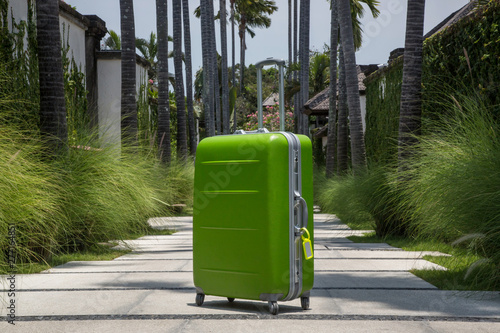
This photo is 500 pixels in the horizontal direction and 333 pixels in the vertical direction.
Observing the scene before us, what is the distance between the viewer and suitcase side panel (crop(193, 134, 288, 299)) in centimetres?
460

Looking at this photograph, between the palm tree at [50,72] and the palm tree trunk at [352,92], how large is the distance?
23.1 feet

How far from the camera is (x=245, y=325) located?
4293mm

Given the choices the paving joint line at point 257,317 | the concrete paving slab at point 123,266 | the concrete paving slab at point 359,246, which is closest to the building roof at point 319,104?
the concrete paving slab at point 359,246

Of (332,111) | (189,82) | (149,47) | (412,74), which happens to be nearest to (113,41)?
(149,47)

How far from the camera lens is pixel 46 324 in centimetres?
438

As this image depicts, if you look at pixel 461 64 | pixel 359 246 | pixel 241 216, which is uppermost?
pixel 461 64

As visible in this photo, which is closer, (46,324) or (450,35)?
(46,324)

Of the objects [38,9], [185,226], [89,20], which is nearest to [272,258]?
[38,9]

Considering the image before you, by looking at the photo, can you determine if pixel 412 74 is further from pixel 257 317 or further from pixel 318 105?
pixel 318 105

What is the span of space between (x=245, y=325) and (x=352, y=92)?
11.2 m

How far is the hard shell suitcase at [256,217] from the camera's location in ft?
15.1

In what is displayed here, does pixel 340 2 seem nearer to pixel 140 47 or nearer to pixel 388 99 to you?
pixel 388 99

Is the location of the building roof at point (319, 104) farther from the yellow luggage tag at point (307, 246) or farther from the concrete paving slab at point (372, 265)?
Answer: the yellow luggage tag at point (307, 246)

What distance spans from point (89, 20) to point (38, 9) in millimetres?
7345
